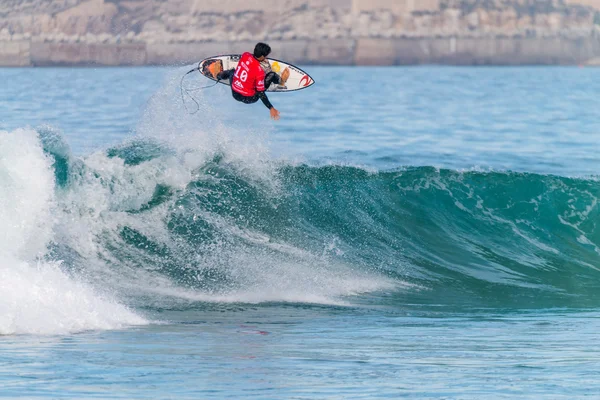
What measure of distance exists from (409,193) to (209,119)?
3626 millimetres

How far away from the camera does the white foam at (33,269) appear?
10023 millimetres

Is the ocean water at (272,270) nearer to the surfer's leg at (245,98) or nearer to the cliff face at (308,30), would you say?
the surfer's leg at (245,98)

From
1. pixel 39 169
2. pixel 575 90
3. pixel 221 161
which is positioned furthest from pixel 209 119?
pixel 575 90

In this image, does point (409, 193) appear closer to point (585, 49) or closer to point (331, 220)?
point (331, 220)

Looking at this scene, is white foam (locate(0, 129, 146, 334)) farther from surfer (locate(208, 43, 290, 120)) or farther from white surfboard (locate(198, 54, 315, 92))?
white surfboard (locate(198, 54, 315, 92))

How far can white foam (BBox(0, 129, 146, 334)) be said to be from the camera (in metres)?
10.0

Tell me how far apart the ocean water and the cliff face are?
74.3 meters

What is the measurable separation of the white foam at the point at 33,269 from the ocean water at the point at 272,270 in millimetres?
25

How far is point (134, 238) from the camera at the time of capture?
1416cm

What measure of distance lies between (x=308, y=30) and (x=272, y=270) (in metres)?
90.2

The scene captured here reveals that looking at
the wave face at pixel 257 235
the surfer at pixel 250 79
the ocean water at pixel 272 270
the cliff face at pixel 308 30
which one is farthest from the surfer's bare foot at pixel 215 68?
the cliff face at pixel 308 30

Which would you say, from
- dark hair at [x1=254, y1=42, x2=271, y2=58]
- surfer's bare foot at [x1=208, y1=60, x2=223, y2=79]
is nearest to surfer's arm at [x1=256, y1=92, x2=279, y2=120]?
dark hair at [x1=254, y1=42, x2=271, y2=58]

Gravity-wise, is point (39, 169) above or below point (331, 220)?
above

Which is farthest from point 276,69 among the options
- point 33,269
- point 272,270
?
point 33,269
